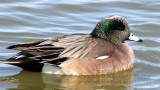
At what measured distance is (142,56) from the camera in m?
10.9

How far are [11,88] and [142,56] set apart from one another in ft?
9.28

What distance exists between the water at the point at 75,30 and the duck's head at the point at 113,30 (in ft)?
1.96

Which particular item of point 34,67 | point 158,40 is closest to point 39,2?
point 158,40

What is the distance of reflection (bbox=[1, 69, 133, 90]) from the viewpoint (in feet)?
30.9

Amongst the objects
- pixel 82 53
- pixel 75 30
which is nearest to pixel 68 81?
pixel 82 53

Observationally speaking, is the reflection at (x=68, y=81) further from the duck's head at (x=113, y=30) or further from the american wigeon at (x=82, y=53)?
the duck's head at (x=113, y=30)

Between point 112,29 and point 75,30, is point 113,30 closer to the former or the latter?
point 112,29

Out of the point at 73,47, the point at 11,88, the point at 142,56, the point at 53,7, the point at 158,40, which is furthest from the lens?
the point at 53,7

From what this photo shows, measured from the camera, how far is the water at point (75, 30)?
31.5 ft

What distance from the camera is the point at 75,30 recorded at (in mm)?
12266

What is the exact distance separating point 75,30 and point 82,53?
246cm

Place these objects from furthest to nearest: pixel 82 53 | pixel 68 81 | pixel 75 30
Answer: pixel 75 30 < pixel 82 53 < pixel 68 81

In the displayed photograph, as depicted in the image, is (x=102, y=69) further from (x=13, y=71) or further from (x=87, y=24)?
(x=87, y=24)

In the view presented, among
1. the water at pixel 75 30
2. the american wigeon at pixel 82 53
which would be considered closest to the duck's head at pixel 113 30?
the american wigeon at pixel 82 53
